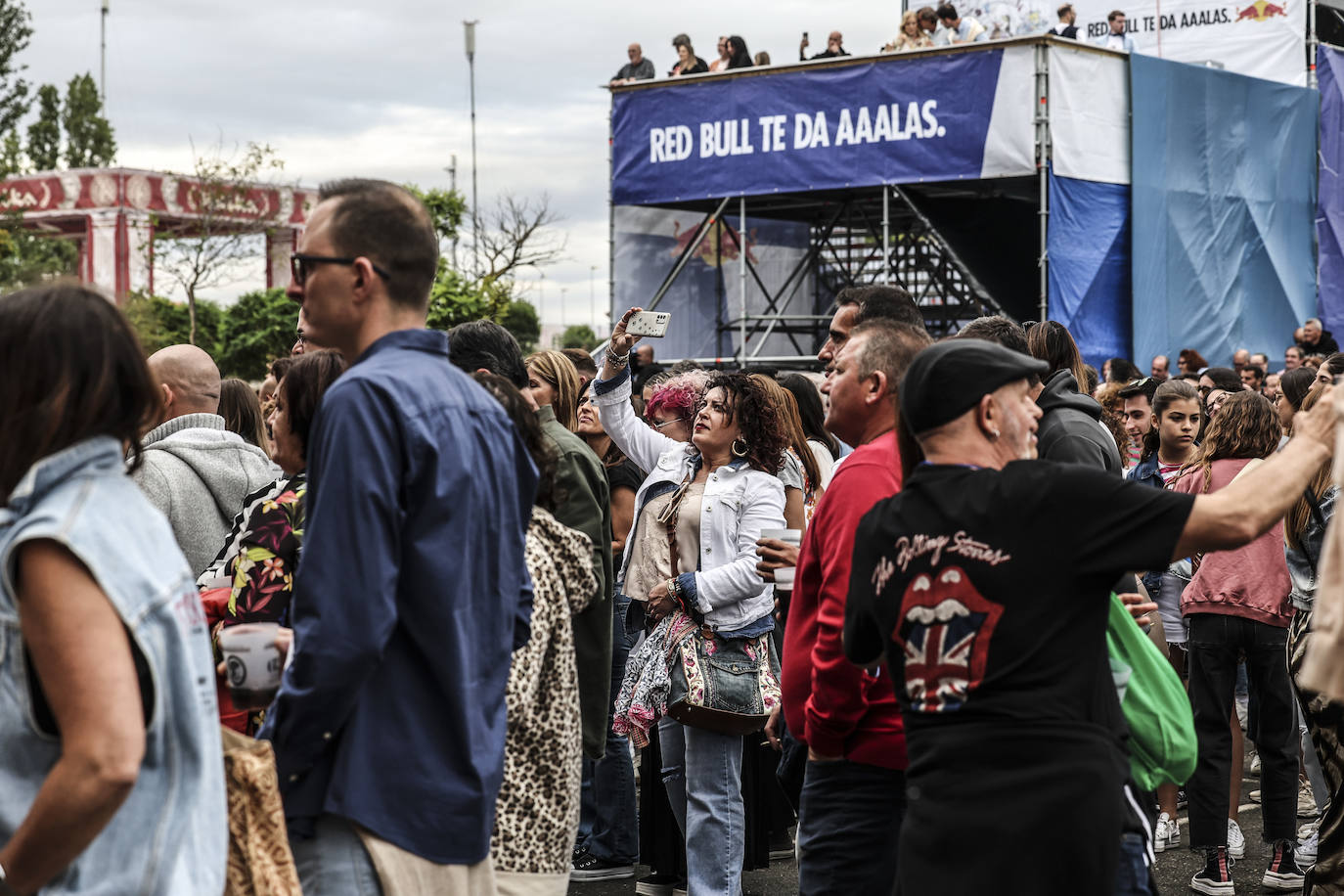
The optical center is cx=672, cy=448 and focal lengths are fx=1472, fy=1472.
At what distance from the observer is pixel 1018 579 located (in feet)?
9.18

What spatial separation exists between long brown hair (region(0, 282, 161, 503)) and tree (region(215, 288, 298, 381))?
112 ft

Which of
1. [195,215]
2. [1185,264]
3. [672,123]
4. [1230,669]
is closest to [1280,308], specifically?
[1185,264]

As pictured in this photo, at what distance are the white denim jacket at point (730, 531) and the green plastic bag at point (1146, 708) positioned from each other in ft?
7.94

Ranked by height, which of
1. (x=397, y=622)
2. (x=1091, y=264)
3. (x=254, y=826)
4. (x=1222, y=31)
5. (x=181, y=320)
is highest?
(x=1222, y=31)

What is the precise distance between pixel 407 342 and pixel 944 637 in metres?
1.19

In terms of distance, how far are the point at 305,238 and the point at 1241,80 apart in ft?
61.2

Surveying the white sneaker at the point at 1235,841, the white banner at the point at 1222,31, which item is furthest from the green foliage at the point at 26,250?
the white sneaker at the point at 1235,841

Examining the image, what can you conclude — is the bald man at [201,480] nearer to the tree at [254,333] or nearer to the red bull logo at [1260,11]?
the red bull logo at [1260,11]

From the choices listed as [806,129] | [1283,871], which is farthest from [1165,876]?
[806,129]

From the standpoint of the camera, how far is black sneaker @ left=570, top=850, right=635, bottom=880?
6.71 m

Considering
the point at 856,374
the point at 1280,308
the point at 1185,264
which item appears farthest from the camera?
the point at 1280,308

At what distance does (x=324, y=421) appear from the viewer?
104 inches

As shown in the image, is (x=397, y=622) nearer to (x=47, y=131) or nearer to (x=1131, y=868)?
(x=1131, y=868)

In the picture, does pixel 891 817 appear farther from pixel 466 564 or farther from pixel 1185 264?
pixel 1185 264
